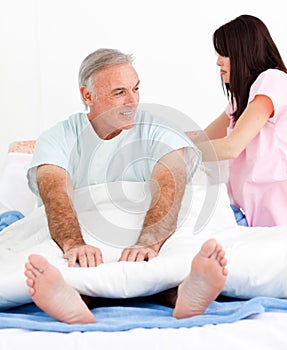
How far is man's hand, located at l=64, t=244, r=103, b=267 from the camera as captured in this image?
73.7 inches

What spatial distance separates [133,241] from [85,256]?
0.21m

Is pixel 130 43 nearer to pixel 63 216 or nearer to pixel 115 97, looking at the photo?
pixel 115 97

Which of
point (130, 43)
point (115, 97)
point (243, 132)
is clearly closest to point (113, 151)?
point (115, 97)

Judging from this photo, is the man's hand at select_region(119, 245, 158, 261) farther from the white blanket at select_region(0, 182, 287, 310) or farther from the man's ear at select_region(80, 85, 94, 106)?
the man's ear at select_region(80, 85, 94, 106)

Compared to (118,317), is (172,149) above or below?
above

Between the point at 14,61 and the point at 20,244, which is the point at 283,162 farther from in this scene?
the point at 14,61

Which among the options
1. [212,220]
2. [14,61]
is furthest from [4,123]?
[212,220]

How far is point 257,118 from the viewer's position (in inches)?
98.6

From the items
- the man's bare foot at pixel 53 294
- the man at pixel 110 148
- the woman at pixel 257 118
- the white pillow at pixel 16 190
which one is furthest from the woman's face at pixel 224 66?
the man's bare foot at pixel 53 294

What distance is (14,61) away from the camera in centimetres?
401

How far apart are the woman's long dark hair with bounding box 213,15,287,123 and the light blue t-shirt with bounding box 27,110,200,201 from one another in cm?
35

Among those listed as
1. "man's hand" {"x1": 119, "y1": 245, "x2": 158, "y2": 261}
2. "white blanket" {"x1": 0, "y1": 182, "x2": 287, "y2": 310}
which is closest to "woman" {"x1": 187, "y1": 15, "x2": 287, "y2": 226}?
"white blanket" {"x1": 0, "y1": 182, "x2": 287, "y2": 310}

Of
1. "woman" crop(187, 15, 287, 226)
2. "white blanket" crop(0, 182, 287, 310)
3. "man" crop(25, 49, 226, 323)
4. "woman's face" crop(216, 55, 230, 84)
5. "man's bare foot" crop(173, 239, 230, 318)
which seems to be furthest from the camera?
"woman's face" crop(216, 55, 230, 84)

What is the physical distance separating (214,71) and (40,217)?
1835 millimetres
